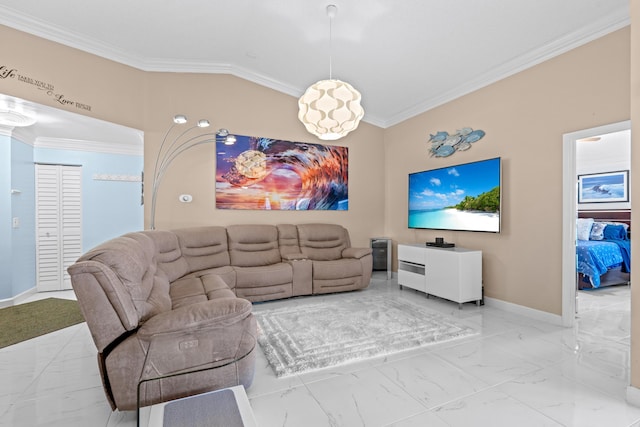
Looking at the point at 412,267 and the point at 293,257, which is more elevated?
the point at 293,257

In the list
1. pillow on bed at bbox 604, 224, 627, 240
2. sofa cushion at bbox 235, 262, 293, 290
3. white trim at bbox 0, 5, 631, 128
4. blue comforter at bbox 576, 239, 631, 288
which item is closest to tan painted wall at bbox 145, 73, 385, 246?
white trim at bbox 0, 5, 631, 128

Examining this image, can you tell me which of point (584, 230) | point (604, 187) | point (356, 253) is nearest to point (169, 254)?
point (356, 253)

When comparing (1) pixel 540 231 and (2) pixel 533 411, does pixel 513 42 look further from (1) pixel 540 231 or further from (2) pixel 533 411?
(2) pixel 533 411

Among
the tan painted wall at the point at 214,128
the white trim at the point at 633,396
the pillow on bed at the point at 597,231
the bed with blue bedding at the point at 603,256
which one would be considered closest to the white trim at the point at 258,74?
the tan painted wall at the point at 214,128

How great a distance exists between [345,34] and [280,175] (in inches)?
86.1

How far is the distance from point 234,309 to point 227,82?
3742mm

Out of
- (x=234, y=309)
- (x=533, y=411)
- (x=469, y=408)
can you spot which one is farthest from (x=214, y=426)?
(x=533, y=411)

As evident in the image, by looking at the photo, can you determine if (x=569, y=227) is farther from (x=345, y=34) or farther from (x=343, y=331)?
(x=345, y=34)

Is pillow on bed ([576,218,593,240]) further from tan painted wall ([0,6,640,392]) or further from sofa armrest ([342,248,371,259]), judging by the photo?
sofa armrest ([342,248,371,259])

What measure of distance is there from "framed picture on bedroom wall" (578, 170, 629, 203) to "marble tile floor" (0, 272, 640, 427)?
395 cm

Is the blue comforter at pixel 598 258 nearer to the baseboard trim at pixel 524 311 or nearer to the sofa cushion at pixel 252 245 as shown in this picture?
the baseboard trim at pixel 524 311

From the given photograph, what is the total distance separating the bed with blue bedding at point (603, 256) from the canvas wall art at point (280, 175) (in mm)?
3470

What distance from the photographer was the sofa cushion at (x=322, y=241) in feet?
15.5

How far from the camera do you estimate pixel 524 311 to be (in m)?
3.46
